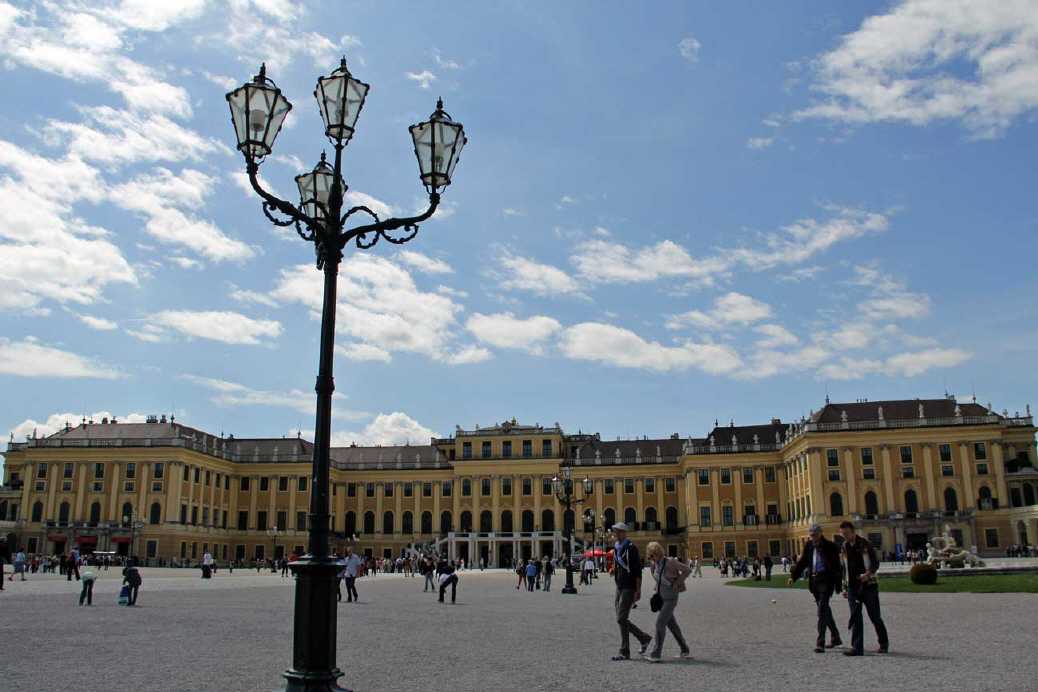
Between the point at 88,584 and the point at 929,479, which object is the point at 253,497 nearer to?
the point at 929,479

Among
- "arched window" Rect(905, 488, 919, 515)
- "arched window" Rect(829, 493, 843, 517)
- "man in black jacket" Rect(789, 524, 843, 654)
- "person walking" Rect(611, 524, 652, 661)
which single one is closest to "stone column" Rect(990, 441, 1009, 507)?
"arched window" Rect(905, 488, 919, 515)

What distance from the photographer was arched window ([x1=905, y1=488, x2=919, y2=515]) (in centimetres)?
6744

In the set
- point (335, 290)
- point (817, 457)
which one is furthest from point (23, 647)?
point (817, 457)

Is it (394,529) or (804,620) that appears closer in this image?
(804,620)

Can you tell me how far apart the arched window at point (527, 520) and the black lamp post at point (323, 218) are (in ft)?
259

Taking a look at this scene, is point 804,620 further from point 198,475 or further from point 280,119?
point 198,475

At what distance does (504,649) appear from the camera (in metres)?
12.6

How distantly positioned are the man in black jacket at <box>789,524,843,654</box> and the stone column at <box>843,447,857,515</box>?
199ft

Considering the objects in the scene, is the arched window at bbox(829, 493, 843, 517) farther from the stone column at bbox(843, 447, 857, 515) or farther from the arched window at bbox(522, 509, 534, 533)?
the arched window at bbox(522, 509, 534, 533)

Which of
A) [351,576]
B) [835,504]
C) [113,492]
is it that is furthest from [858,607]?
[113,492]

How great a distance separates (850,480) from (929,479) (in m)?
5.79

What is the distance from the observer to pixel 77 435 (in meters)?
80.7

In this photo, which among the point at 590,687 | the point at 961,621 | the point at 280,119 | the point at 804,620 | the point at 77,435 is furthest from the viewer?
the point at 77,435

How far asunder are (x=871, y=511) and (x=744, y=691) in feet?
215
